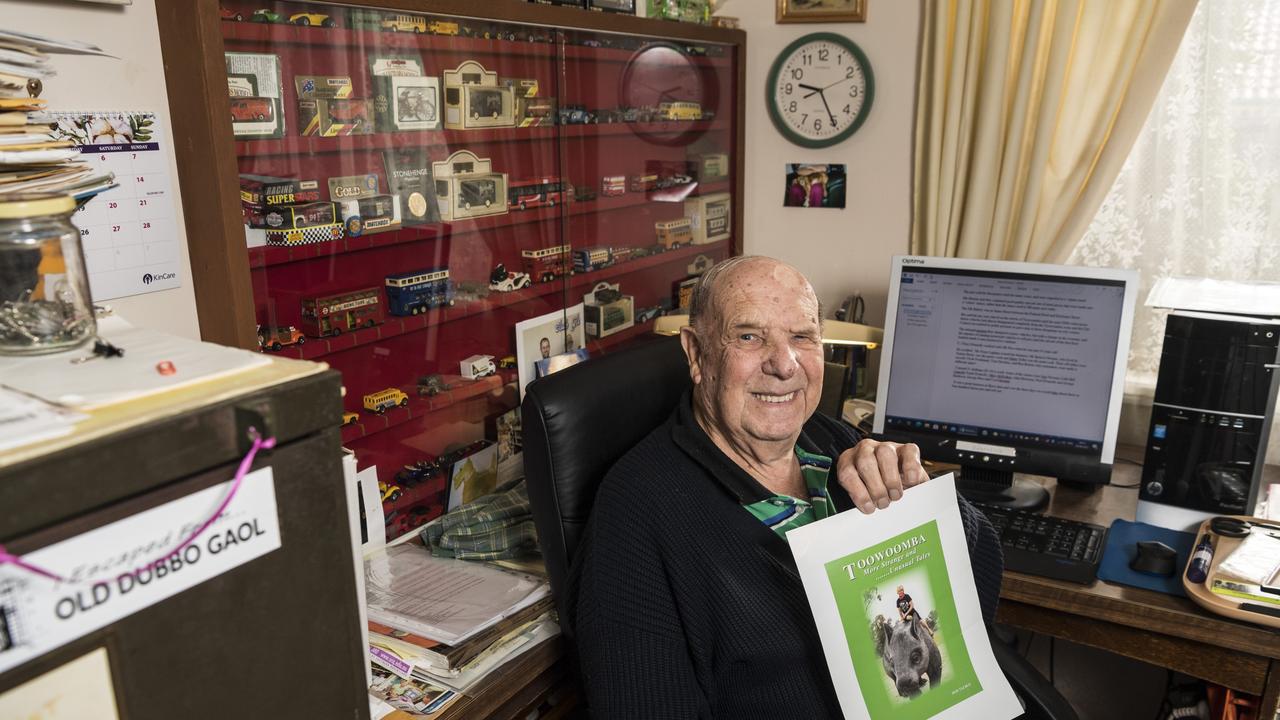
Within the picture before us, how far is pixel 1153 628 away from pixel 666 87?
180 cm

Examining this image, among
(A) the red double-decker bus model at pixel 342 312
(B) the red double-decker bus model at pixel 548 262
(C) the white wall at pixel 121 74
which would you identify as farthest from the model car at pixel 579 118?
(C) the white wall at pixel 121 74

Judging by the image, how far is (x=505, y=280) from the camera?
221 cm

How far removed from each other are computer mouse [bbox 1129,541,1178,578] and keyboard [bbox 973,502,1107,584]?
66 mm

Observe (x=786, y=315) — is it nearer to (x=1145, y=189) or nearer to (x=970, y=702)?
(x=970, y=702)

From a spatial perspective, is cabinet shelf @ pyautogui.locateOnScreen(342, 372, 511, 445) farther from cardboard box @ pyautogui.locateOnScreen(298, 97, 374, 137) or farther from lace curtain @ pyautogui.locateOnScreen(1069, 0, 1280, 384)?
lace curtain @ pyautogui.locateOnScreen(1069, 0, 1280, 384)

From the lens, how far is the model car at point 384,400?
190 centimetres

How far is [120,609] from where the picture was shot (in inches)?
24.9

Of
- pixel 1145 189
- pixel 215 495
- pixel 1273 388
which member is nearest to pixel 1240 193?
pixel 1145 189

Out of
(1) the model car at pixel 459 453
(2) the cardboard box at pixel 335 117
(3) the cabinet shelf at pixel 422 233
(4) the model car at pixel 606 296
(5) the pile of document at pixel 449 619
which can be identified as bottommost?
(5) the pile of document at pixel 449 619

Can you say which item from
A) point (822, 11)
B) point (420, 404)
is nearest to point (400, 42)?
point (420, 404)

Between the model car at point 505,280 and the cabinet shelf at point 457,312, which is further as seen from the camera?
the model car at point 505,280

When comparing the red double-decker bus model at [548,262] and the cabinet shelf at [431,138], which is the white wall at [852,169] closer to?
the cabinet shelf at [431,138]

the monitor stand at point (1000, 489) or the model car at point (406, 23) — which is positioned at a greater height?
the model car at point (406, 23)

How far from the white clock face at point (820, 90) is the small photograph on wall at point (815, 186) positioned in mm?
92
